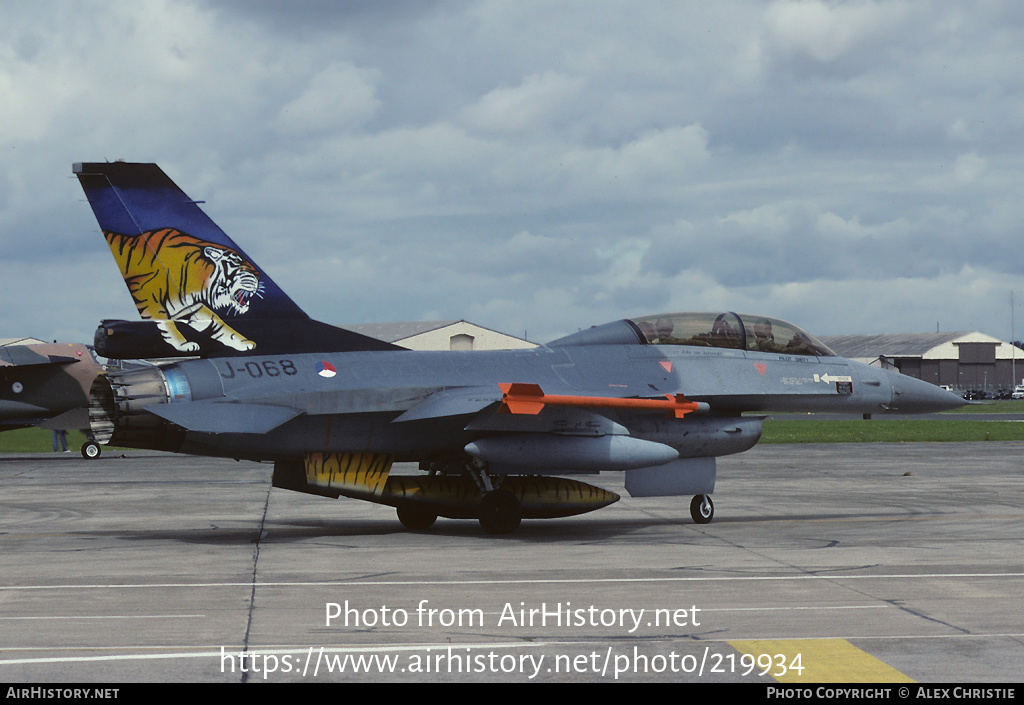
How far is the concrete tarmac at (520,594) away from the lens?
766 centimetres

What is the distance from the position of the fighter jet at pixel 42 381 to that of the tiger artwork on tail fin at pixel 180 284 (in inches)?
794

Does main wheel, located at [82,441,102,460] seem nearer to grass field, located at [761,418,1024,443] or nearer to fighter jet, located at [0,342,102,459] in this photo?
fighter jet, located at [0,342,102,459]

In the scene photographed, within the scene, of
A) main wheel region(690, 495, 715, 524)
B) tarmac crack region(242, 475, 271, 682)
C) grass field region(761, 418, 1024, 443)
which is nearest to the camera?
tarmac crack region(242, 475, 271, 682)

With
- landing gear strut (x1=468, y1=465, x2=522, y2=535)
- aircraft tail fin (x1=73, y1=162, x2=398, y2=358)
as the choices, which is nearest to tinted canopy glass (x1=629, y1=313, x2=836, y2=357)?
landing gear strut (x1=468, y1=465, x2=522, y2=535)

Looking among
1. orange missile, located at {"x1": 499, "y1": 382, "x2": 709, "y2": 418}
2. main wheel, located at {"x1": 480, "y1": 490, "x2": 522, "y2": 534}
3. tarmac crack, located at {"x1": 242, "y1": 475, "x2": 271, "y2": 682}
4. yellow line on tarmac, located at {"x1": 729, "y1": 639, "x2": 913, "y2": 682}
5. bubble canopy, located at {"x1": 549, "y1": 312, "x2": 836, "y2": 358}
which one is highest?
bubble canopy, located at {"x1": 549, "y1": 312, "x2": 836, "y2": 358}

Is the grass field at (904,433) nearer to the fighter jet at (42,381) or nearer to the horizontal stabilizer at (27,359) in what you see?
the fighter jet at (42,381)

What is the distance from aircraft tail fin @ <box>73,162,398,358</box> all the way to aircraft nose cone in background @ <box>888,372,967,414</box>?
9546 mm

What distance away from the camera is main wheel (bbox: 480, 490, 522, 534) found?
15.8 meters

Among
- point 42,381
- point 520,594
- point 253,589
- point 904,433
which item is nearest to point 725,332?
point 520,594

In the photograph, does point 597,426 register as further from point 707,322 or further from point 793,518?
point 793,518

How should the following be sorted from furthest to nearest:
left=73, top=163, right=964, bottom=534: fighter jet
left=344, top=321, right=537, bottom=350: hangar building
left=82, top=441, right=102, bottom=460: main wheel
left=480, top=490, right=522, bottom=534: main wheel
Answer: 1. left=344, top=321, right=537, bottom=350: hangar building
2. left=82, top=441, right=102, bottom=460: main wheel
3. left=480, top=490, right=522, bottom=534: main wheel
4. left=73, top=163, right=964, bottom=534: fighter jet

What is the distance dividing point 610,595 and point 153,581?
4.91 metres

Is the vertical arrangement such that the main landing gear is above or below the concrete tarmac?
above
